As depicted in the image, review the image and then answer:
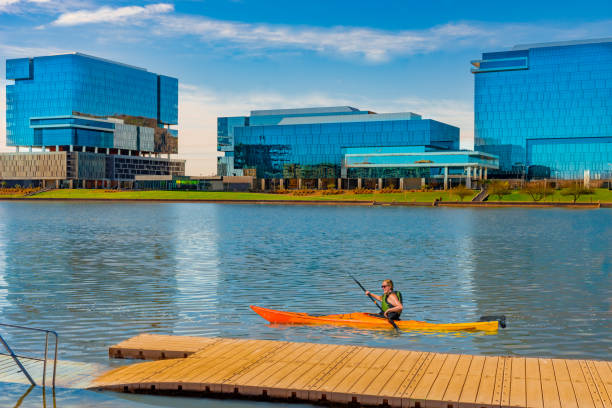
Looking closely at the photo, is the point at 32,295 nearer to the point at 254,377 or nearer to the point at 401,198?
the point at 254,377

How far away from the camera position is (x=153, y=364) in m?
18.0

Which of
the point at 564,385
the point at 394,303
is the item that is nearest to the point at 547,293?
the point at 394,303

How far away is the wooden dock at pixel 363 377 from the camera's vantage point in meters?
14.9

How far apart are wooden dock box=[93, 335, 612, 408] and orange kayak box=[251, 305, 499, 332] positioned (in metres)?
4.84

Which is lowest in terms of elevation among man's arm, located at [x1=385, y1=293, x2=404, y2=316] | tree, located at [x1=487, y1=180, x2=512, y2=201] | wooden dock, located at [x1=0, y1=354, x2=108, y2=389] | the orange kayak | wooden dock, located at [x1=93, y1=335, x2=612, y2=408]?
wooden dock, located at [x1=0, y1=354, x2=108, y2=389]

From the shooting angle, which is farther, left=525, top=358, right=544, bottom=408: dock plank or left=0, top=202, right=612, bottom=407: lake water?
left=0, top=202, right=612, bottom=407: lake water

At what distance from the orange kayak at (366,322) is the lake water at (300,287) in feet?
1.27

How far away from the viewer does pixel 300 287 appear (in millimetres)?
34906

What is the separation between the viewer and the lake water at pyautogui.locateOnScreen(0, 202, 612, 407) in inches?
899

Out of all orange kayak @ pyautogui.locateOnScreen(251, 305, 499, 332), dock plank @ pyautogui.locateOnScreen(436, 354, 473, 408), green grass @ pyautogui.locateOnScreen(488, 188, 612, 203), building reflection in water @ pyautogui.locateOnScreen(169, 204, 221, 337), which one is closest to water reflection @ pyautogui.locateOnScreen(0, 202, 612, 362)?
building reflection in water @ pyautogui.locateOnScreen(169, 204, 221, 337)

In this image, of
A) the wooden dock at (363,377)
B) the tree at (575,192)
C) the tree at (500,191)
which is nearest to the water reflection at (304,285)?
the wooden dock at (363,377)

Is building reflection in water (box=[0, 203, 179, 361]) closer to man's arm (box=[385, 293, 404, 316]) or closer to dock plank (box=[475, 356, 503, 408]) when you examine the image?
man's arm (box=[385, 293, 404, 316])

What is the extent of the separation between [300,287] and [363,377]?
61.3 feet

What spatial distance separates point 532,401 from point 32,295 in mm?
23860
